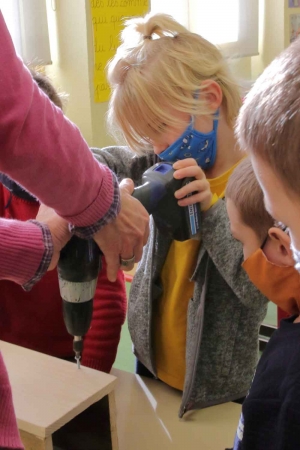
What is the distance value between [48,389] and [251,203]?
1.46ft

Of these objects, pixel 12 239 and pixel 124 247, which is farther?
pixel 124 247

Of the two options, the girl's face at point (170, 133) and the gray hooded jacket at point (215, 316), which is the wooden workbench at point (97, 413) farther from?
A: the girl's face at point (170, 133)

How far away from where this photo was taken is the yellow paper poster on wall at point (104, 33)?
8.02ft

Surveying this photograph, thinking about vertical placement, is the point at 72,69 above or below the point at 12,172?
below

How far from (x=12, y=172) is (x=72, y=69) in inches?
76.6

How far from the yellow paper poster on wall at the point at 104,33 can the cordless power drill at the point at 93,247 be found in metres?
1.52

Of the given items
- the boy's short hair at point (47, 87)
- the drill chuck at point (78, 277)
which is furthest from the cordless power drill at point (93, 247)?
the boy's short hair at point (47, 87)

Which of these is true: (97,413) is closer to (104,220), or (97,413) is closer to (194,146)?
(104,220)

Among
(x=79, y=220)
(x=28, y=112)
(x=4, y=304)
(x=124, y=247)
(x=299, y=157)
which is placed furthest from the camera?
(x=4, y=304)

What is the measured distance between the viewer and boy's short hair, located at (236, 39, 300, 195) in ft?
1.69

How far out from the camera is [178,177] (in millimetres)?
1030

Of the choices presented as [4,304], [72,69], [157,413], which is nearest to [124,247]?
[157,413]

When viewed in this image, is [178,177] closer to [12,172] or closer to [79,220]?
[79,220]

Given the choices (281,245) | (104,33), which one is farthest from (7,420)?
(104,33)
